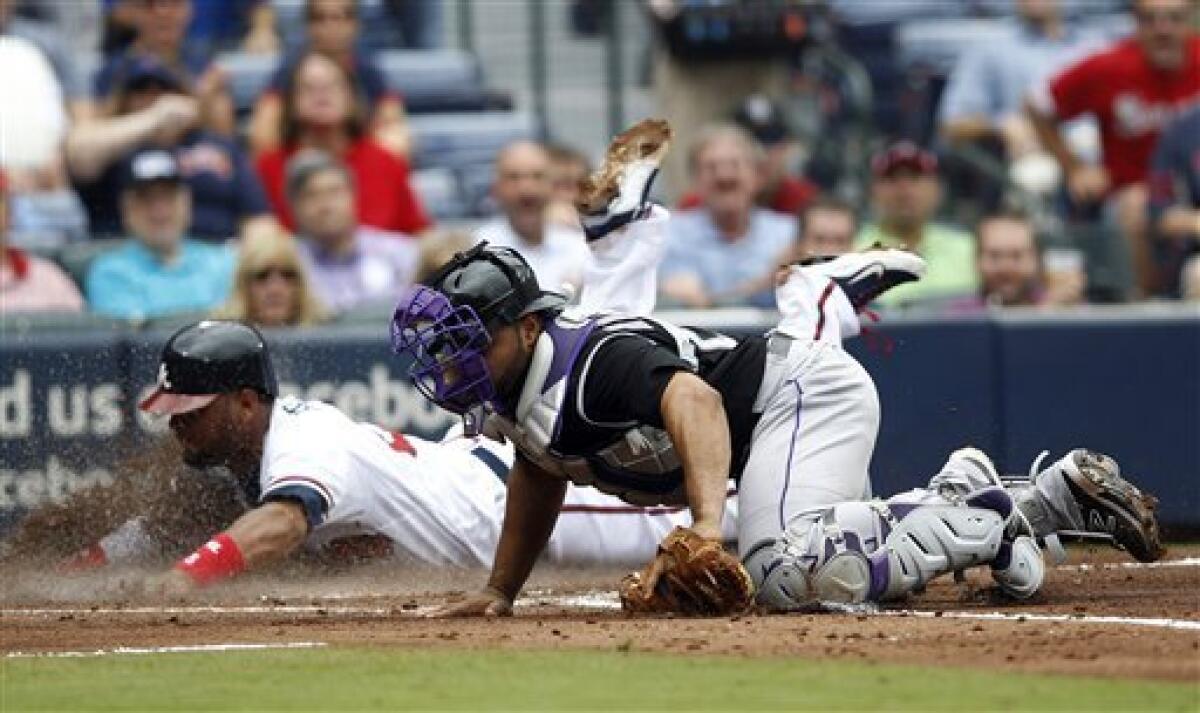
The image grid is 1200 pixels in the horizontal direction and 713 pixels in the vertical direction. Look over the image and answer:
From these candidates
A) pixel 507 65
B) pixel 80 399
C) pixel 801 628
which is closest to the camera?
pixel 801 628

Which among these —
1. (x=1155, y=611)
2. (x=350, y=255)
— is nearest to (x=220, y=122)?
(x=350, y=255)

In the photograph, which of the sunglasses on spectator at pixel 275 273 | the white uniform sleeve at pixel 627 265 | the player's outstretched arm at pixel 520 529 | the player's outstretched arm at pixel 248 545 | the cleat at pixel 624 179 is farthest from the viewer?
the sunglasses on spectator at pixel 275 273

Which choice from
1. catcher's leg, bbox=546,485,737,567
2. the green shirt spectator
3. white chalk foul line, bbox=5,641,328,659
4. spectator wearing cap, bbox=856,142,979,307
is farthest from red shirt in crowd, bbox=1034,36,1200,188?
white chalk foul line, bbox=5,641,328,659

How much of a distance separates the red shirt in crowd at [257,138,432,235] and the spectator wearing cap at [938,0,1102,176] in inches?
139

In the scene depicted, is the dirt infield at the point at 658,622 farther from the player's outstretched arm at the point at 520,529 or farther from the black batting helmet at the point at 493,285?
the black batting helmet at the point at 493,285

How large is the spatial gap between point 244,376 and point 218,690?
2.93 meters

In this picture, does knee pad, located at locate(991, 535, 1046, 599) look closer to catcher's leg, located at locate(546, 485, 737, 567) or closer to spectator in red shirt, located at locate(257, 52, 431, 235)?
catcher's leg, located at locate(546, 485, 737, 567)

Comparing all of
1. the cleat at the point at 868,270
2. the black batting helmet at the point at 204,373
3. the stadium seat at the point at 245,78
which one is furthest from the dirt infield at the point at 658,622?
the stadium seat at the point at 245,78

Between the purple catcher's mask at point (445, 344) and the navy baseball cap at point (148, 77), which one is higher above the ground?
the navy baseball cap at point (148, 77)

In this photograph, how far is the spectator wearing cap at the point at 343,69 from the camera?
1325 cm

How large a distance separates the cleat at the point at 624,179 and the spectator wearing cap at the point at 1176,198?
4779 mm

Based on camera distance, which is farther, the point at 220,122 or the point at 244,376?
the point at 220,122

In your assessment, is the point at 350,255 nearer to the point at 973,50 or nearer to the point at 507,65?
the point at 507,65

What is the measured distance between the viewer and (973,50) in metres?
15.5
